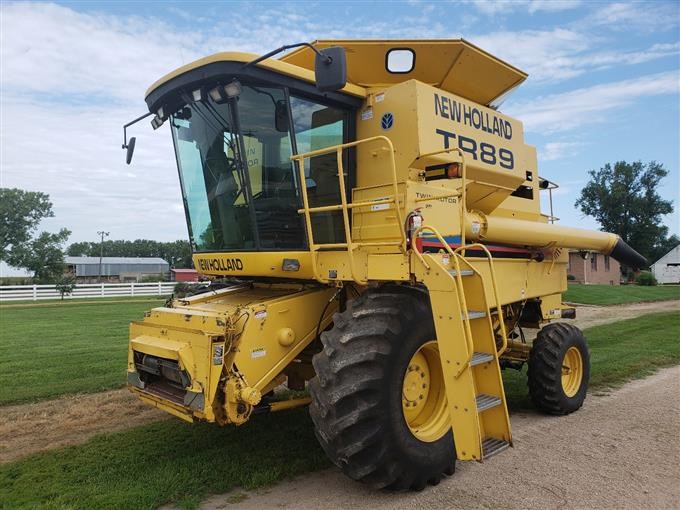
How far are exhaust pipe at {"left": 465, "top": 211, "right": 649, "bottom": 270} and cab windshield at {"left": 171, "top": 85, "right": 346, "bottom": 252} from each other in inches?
67.7

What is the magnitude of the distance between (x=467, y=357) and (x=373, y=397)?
0.71 meters

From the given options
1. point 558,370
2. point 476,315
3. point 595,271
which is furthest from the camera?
point 595,271

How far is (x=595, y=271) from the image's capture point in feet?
155

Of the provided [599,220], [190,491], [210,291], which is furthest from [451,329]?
[599,220]

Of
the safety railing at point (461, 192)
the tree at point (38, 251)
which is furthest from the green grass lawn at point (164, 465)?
the tree at point (38, 251)

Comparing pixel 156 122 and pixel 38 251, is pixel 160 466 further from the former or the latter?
pixel 38 251

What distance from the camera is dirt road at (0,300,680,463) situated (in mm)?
5250

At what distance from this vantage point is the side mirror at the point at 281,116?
4.66 metres

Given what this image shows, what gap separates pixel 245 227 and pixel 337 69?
64.8 inches

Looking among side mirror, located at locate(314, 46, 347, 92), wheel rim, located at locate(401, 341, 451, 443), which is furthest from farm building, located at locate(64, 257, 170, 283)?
side mirror, located at locate(314, 46, 347, 92)

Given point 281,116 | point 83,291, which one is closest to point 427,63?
point 281,116

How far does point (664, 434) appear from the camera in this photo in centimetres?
539

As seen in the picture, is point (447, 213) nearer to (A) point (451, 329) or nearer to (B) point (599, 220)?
(A) point (451, 329)

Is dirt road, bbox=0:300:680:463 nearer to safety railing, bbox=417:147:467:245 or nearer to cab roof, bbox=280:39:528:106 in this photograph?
safety railing, bbox=417:147:467:245
